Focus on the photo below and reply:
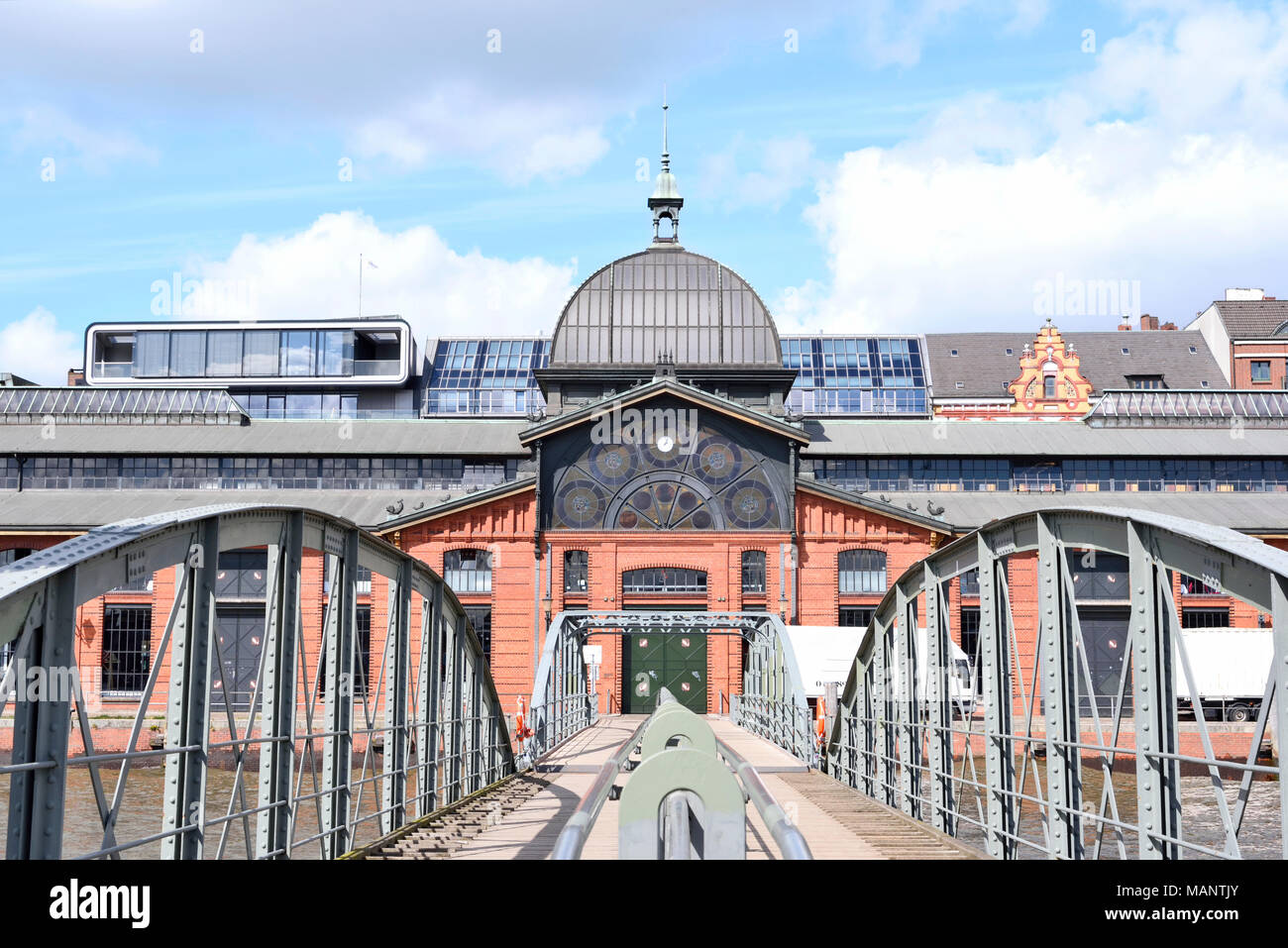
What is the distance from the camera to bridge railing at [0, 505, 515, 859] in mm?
6324

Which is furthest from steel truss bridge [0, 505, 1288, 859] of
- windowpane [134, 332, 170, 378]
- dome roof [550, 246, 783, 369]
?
windowpane [134, 332, 170, 378]

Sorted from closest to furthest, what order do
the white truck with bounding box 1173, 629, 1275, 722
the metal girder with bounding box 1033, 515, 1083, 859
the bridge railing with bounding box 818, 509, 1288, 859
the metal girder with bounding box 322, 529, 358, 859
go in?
the bridge railing with bounding box 818, 509, 1288, 859
the metal girder with bounding box 1033, 515, 1083, 859
the metal girder with bounding box 322, 529, 358, 859
the white truck with bounding box 1173, 629, 1275, 722

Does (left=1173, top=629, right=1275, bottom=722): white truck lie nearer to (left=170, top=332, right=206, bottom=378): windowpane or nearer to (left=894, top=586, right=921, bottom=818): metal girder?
(left=894, top=586, right=921, bottom=818): metal girder

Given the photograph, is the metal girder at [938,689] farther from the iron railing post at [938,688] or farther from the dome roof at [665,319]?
the dome roof at [665,319]

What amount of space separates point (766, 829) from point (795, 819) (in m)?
1.88

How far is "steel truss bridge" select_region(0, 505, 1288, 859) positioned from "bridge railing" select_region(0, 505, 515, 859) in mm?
21

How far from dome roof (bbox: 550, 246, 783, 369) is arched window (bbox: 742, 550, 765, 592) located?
314 inches

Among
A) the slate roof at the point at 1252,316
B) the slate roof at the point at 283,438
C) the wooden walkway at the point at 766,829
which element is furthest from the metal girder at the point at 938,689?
the slate roof at the point at 1252,316

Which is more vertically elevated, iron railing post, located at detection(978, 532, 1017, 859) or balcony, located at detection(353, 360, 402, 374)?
balcony, located at detection(353, 360, 402, 374)

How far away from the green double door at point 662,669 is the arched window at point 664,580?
5.73 ft

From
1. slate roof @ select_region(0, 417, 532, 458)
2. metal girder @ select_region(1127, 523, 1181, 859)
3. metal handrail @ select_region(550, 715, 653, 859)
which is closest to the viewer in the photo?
metal handrail @ select_region(550, 715, 653, 859)

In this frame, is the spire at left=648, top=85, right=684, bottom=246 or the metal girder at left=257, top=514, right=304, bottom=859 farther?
the spire at left=648, top=85, right=684, bottom=246

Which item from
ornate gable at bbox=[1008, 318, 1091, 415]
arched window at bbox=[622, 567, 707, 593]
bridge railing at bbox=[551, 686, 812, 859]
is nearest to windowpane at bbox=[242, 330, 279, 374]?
arched window at bbox=[622, 567, 707, 593]

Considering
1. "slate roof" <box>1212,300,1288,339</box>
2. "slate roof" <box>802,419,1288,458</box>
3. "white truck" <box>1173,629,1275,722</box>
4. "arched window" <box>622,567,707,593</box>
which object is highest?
"slate roof" <box>1212,300,1288,339</box>
